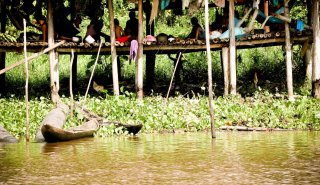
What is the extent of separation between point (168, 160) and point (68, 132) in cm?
269

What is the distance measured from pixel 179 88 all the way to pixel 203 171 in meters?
10.3

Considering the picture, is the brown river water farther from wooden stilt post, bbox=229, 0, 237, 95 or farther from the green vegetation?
wooden stilt post, bbox=229, 0, 237, 95

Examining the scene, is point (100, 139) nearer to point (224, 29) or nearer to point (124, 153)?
point (124, 153)

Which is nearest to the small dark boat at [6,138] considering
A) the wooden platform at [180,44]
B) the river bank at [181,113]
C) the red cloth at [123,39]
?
the river bank at [181,113]

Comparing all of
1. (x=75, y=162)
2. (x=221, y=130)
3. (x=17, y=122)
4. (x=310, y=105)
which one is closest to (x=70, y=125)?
(x=17, y=122)

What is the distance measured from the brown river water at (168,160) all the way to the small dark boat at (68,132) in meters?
0.15

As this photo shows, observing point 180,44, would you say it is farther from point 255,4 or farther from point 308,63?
point 308,63

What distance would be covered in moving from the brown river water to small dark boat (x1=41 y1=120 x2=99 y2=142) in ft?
0.48

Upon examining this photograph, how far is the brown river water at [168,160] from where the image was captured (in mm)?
8047

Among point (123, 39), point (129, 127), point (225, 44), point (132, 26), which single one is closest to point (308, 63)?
point (225, 44)

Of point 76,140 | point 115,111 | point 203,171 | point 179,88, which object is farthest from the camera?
point 179,88

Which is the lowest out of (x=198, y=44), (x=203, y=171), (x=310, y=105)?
(x=203, y=171)

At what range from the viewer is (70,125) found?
535 inches

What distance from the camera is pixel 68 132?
11.6 metres
